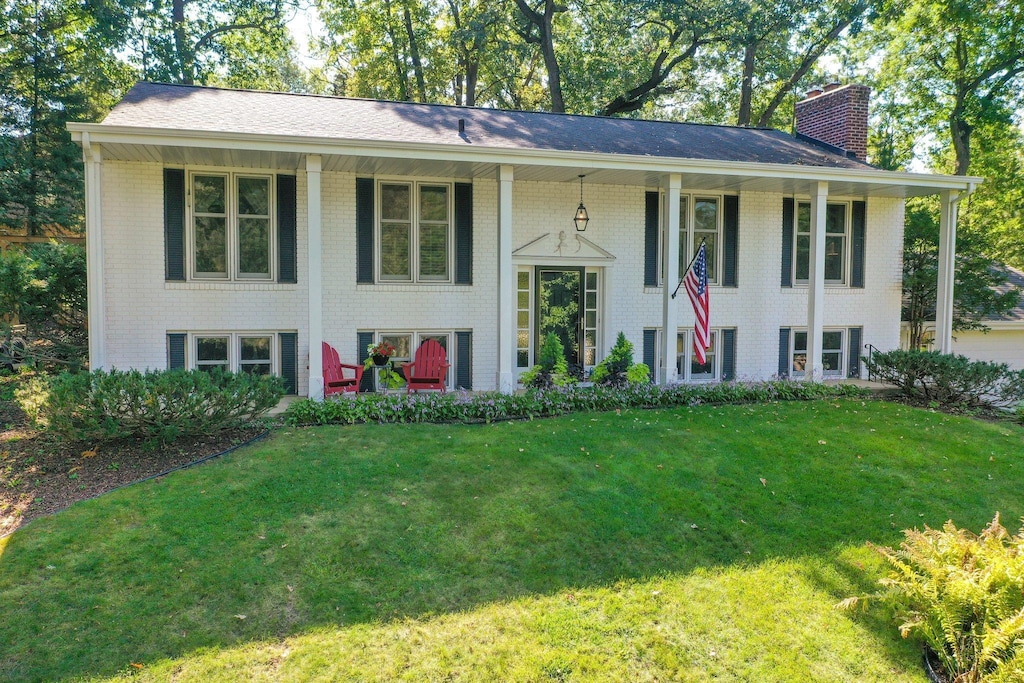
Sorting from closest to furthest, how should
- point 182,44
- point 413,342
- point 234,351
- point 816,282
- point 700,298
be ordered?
point 700,298 → point 234,351 → point 413,342 → point 816,282 → point 182,44

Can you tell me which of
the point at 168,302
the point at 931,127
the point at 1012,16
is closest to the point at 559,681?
the point at 168,302

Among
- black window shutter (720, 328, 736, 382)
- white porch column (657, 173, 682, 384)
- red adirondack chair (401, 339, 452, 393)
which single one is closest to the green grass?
red adirondack chair (401, 339, 452, 393)

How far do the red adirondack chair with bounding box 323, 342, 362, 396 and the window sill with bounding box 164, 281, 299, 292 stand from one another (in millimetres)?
1171

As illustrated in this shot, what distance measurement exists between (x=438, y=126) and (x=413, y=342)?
3458 mm

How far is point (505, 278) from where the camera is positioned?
9562 mm

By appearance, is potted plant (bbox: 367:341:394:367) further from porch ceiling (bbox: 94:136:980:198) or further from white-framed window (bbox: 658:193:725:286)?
white-framed window (bbox: 658:193:725:286)

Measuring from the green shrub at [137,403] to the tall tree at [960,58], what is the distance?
19.4 m

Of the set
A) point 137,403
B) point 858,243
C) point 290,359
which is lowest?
point 137,403

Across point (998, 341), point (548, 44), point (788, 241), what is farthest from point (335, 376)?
point (548, 44)

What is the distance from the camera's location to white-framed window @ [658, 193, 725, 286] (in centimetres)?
1158

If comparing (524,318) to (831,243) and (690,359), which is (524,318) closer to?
(690,359)

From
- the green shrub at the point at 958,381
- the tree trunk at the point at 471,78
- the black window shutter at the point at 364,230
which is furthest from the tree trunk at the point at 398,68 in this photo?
the green shrub at the point at 958,381

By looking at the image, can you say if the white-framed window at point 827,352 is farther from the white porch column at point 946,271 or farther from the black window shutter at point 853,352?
the white porch column at point 946,271

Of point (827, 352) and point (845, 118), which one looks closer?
point (827, 352)
